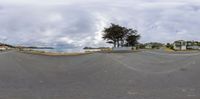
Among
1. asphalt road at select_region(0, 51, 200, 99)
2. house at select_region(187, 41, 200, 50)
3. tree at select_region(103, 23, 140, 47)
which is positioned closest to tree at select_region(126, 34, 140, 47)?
tree at select_region(103, 23, 140, 47)

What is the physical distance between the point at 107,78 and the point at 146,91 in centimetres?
79

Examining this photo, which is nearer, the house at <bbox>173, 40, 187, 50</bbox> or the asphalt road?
the asphalt road

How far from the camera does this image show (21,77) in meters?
5.91

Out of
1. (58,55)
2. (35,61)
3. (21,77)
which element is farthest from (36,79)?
(58,55)

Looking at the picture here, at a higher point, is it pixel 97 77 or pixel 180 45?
pixel 180 45

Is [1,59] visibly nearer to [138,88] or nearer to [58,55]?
[58,55]

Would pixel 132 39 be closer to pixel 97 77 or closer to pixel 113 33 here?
pixel 113 33

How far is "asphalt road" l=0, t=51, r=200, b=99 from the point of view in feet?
17.6

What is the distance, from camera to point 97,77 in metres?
6.06

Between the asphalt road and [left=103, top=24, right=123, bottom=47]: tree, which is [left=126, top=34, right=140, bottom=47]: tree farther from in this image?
the asphalt road

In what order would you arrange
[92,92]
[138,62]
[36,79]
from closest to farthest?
[92,92] → [36,79] → [138,62]

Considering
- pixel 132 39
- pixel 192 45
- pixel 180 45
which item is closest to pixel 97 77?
pixel 180 45

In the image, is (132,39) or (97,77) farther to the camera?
(132,39)

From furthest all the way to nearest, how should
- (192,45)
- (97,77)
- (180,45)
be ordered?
(192,45) → (180,45) → (97,77)
